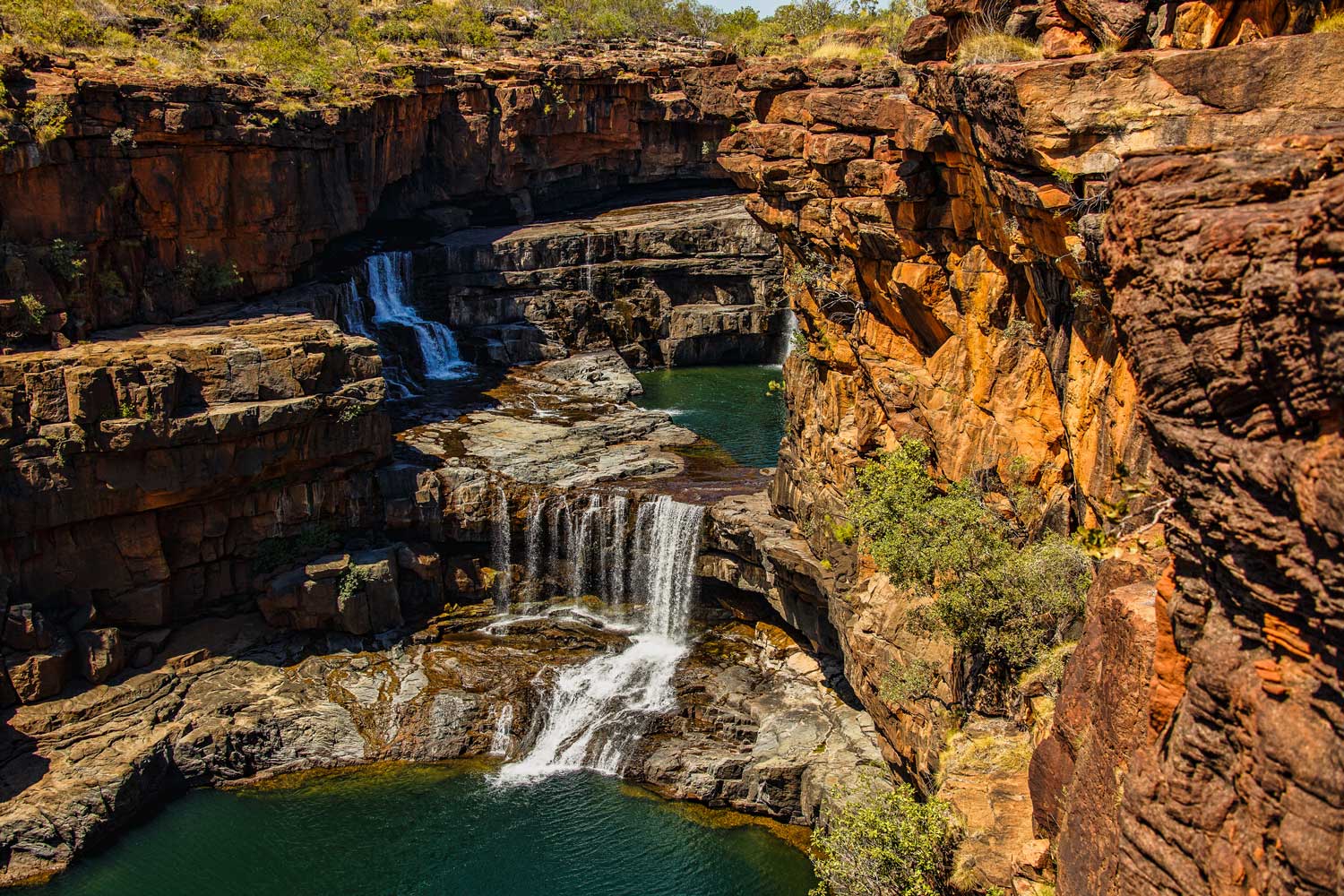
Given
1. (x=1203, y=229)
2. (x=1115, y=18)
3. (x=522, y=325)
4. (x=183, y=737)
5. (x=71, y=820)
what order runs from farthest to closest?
1. (x=522, y=325)
2. (x=183, y=737)
3. (x=71, y=820)
4. (x=1115, y=18)
5. (x=1203, y=229)

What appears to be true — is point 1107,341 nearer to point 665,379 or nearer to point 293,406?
point 293,406

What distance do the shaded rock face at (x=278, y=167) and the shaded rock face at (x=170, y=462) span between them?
408cm

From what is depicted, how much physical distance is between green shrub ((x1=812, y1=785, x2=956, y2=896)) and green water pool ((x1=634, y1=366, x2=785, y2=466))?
65.8ft

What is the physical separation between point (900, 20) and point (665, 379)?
21169 millimetres

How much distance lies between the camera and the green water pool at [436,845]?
23469 millimetres

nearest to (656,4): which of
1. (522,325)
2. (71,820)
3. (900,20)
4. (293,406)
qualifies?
(522,325)

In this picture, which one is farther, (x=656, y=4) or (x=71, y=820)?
(x=656, y=4)

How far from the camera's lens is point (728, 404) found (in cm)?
4822

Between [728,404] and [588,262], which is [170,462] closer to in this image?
[728,404]

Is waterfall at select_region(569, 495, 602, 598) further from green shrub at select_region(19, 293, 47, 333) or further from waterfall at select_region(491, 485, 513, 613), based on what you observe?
green shrub at select_region(19, 293, 47, 333)

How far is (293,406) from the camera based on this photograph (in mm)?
30922

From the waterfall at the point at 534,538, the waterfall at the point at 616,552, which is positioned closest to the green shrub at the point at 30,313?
the waterfall at the point at 534,538

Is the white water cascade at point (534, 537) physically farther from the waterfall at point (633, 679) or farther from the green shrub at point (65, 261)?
the green shrub at point (65, 261)

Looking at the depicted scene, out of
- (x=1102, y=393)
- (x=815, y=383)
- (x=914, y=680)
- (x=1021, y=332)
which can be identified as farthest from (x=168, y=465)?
(x=1102, y=393)
